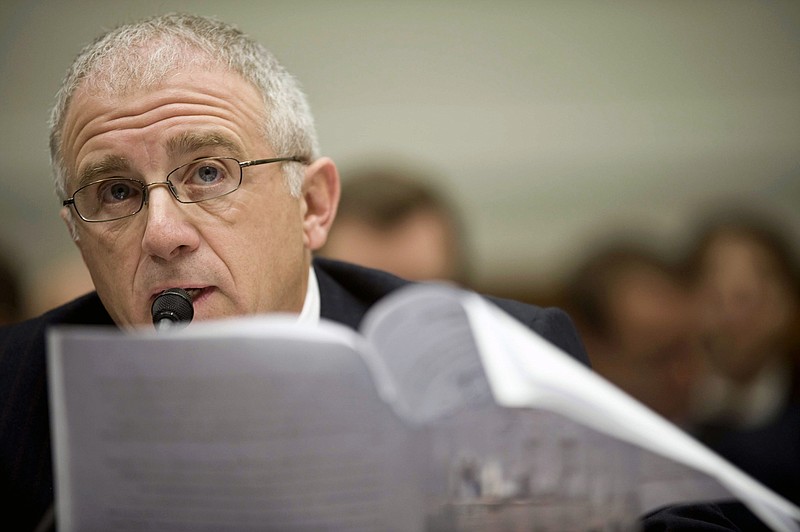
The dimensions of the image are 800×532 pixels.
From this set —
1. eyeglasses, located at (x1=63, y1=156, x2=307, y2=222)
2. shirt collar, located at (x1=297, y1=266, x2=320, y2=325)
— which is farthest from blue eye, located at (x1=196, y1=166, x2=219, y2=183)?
shirt collar, located at (x1=297, y1=266, x2=320, y2=325)

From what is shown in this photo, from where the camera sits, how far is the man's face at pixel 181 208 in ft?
5.08

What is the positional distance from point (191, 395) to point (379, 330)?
200mm

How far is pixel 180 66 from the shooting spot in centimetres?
164

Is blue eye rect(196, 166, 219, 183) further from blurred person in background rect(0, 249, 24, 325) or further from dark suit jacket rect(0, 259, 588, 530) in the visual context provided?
blurred person in background rect(0, 249, 24, 325)

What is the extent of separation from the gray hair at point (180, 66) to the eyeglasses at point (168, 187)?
103 millimetres

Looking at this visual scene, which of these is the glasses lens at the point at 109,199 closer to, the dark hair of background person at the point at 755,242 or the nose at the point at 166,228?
the nose at the point at 166,228

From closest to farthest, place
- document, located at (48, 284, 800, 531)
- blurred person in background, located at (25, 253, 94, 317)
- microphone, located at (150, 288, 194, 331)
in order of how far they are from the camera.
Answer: document, located at (48, 284, 800, 531) < microphone, located at (150, 288, 194, 331) < blurred person in background, located at (25, 253, 94, 317)

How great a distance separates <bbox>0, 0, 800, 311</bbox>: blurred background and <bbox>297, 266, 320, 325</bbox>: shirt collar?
2.55 m

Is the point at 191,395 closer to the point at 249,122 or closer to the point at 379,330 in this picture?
the point at 379,330

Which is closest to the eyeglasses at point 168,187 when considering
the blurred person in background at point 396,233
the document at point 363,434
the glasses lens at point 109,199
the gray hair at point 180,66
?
the glasses lens at point 109,199

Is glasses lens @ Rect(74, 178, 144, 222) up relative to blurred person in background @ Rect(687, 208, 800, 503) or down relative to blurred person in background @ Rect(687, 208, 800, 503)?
up

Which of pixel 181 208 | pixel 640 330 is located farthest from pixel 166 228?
pixel 640 330

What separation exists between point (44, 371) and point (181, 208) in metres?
0.46

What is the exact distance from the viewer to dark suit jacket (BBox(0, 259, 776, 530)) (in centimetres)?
152
